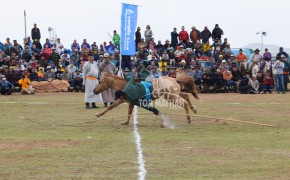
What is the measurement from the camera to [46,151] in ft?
36.4

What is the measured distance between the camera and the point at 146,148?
1131cm

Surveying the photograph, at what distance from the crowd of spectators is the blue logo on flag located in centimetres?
103

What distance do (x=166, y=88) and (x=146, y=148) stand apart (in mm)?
4492

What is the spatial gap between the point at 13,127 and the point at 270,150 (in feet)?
22.1

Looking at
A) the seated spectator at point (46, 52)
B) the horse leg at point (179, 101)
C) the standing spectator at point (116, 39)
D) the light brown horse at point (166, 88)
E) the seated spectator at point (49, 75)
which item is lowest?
the horse leg at point (179, 101)

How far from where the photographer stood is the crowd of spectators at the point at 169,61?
30422 millimetres

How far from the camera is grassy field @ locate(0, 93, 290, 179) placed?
8.98 m

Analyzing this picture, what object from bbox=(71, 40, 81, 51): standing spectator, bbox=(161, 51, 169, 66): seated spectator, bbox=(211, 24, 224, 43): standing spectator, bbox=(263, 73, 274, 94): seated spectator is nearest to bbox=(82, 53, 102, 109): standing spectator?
bbox=(263, 73, 274, 94): seated spectator

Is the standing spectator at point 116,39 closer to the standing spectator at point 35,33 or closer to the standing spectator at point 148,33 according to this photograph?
the standing spectator at point 148,33

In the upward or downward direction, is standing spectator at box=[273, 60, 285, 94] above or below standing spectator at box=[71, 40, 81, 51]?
below

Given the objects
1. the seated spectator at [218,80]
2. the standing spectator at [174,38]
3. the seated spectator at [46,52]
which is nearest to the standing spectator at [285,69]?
the seated spectator at [218,80]

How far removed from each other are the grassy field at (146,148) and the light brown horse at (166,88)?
20.6 inches

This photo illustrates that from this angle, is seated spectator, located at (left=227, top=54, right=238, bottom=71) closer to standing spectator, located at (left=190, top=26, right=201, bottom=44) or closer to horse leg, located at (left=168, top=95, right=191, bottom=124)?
standing spectator, located at (left=190, top=26, right=201, bottom=44)

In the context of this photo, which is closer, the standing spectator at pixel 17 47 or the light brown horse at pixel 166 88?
the light brown horse at pixel 166 88
